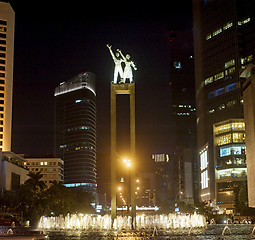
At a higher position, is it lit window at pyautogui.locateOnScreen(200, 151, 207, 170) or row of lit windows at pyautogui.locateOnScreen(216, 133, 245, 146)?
row of lit windows at pyautogui.locateOnScreen(216, 133, 245, 146)

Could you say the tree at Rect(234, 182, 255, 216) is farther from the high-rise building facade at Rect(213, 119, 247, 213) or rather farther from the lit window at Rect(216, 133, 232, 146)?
the lit window at Rect(216, 133, 232, 146)

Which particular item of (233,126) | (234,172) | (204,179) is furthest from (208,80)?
(234,172)

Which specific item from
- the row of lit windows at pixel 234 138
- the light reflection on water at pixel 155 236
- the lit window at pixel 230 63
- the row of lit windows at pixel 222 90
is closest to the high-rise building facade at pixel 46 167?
the row of lit windows at pixel 222 90

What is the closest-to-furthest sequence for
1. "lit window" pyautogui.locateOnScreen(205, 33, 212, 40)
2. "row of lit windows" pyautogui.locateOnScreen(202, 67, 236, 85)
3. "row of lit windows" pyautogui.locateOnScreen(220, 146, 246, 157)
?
"row of lit windows" pyautogui.locateOnScreen(220, 146, 246, 157), "row of lit windows" pyautogui.locateOnScreen(202, 67, 236, 85), "lit window" pyautogui.locateOnScreen(205, 33, 212, 40)

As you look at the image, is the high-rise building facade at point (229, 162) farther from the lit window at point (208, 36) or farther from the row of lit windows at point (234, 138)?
the lit window at point (208, 36)

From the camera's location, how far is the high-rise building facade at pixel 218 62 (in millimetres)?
145125

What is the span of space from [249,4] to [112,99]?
114 metres

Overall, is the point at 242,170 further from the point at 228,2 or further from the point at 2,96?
the point at 2,96

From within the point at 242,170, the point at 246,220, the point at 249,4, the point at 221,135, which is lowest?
the point at 246,220

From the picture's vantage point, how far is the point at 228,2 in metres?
153

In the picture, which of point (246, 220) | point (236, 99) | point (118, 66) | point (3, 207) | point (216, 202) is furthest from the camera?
point (236, 99)

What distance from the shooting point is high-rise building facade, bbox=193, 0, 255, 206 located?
145125 millimetres

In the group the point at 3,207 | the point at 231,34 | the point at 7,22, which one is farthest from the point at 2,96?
the point at 231,34

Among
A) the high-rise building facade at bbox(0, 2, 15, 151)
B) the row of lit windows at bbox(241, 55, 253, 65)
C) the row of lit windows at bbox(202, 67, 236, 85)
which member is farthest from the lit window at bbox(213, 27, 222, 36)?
the high-rise building facade at bbox(0, 2, 15, 151)
